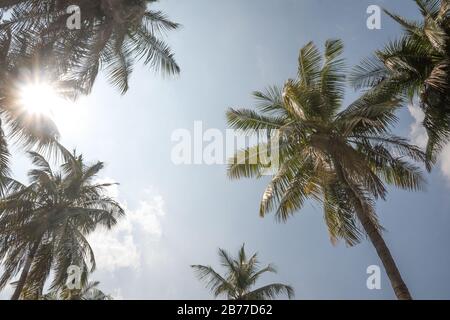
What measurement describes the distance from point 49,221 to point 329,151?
39.1ft

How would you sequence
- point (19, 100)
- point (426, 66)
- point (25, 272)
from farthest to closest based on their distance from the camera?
point (25, 272), point (426, 66), point (19, 100)

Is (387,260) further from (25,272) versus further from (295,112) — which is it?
(25,272)

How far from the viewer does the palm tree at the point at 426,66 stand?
994cm

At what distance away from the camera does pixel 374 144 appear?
11.1 meters

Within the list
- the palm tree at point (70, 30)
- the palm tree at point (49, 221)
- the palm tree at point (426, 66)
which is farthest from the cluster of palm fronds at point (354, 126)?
the palm tree at point (49, 221)

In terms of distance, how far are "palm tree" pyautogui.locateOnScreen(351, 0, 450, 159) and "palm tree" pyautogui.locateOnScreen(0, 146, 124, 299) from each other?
503 inches

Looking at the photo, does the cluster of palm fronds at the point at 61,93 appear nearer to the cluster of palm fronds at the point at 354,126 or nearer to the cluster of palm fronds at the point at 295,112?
the cluster of palm fronds at the point at 295,112

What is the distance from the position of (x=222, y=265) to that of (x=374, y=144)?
558 inches

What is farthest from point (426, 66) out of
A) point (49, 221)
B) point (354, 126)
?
point (49, 221)

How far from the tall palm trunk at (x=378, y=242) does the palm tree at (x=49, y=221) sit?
34.5ft

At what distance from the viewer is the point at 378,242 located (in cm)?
887
